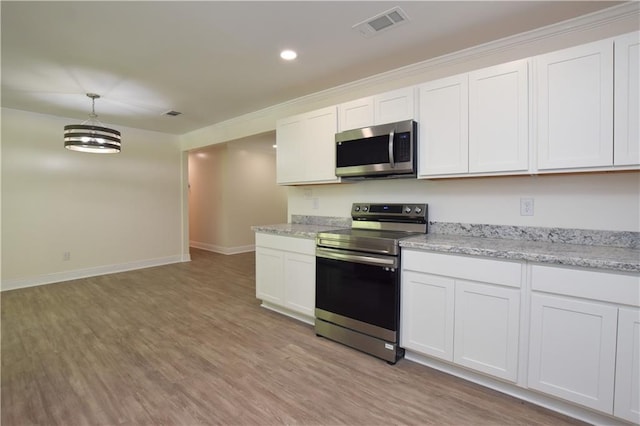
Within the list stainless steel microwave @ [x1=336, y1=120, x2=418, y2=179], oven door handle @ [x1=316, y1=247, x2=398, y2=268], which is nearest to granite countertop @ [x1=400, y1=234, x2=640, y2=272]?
oven door handle @ [x1=316, y1=247, x2=398, y2=268]

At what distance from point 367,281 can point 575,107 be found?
175cm

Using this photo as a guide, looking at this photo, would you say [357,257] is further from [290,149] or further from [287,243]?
[290,149]

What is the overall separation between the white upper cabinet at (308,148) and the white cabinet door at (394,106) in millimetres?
471

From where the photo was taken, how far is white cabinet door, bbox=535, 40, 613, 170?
1773 millimetres

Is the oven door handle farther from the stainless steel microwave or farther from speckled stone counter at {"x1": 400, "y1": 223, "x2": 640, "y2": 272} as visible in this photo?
the stainless steel microwave

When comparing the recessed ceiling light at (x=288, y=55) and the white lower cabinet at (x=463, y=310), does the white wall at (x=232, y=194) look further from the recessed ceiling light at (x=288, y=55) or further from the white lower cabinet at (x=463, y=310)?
the white lower cabinet at (x=463, y=310)

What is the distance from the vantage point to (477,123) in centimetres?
221

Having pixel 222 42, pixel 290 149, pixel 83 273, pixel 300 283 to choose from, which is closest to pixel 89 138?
pixel 222 42

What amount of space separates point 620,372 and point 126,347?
3.36 meters

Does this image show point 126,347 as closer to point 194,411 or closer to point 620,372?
point 194,411

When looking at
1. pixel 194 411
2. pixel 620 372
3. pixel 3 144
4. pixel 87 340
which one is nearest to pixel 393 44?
pixel 620 372

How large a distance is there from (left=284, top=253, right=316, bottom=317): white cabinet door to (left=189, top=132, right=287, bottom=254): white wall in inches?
161

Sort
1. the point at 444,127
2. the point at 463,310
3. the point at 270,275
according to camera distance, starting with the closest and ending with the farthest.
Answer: the point at 463,310 → the point at 444,127 → the point at 270,275

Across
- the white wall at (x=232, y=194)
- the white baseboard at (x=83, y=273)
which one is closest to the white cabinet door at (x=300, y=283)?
the white baseboard at (x=83, y=273)
